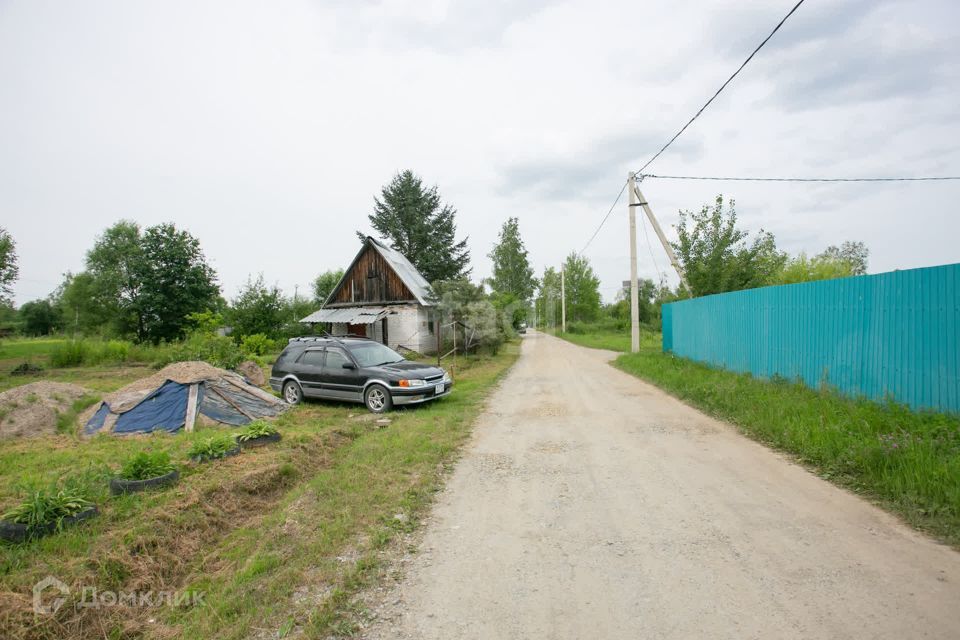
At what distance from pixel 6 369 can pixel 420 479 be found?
23.8 m

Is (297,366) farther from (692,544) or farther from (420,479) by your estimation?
(692,544)

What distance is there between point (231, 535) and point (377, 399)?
5.22 metres

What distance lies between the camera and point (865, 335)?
6668 millimetres

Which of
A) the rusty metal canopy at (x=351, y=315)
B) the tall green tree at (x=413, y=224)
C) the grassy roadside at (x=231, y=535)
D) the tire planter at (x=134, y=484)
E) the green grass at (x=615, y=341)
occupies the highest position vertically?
the tall green tree at (x=413, y=224)

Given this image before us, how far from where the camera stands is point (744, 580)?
2.88 meters

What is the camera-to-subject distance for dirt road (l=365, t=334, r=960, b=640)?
→ 2.50 m

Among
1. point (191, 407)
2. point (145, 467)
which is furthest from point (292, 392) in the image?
point (145, 467)

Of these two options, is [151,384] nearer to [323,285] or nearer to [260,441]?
[260,441]

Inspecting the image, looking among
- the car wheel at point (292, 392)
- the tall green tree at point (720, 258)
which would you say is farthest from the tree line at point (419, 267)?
the car wheel at point (292, 392)

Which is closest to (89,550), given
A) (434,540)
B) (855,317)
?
(434,540)

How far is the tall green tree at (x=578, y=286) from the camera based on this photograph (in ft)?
185

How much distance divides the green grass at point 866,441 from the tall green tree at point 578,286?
4837cm

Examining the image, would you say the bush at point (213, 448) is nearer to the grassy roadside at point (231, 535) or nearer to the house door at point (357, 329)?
the grassy roadside at point (231, 535)

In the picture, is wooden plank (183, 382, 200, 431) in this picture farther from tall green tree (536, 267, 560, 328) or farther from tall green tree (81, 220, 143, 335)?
tall green tree (536, 267, 560, 328)
